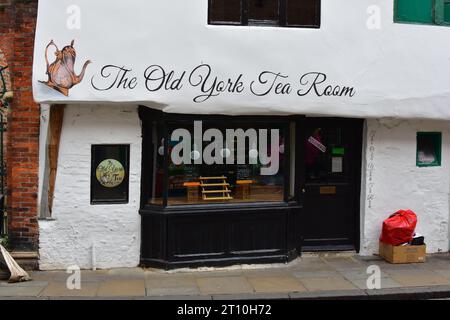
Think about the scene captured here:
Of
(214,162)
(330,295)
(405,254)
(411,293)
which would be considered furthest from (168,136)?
(405,254)

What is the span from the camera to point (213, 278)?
25.1 ft

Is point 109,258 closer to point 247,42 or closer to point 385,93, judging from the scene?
point 247,42

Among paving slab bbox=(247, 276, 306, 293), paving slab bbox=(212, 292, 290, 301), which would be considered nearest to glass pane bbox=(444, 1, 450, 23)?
paving slab bbox=(247, 276, 306, 293)

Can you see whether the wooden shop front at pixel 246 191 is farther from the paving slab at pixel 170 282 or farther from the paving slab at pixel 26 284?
the paving slab at pixel 26 284

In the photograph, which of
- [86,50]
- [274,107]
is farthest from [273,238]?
[86,50]

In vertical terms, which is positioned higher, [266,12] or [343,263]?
[266,12]

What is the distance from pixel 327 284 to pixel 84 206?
12.0 feet

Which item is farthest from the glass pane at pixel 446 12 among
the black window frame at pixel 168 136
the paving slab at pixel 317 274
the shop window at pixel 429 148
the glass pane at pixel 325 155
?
the paving slab at pixel 317 274

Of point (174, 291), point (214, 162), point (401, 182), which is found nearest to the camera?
point (174, 291)

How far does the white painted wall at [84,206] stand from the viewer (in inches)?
306

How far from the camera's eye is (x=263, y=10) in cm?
809

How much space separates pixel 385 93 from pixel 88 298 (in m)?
5.30

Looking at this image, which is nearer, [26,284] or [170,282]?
[26,284]

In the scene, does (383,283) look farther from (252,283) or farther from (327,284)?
(252,283)
